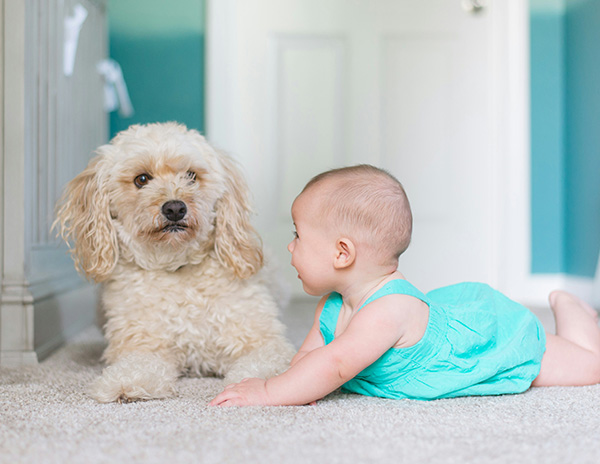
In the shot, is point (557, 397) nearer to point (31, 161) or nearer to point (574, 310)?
point (574, 310)

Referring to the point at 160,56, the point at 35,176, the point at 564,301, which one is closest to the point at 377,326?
the point at 564,301

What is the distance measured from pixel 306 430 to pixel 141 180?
83cm

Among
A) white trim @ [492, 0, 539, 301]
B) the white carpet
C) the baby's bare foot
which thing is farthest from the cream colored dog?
white trim @ [492, 0, 539, 301]

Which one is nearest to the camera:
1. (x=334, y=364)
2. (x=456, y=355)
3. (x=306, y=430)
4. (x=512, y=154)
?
(x=306, y=430)

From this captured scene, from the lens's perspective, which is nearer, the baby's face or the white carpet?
the white carpet

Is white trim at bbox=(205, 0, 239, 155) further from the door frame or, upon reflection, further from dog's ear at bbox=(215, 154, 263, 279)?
dog's ear at bbox=(215, 154, 263, 279)

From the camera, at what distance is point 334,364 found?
3.83 ft

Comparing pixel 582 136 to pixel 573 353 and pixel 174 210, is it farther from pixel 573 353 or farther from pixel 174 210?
pixel 174 210

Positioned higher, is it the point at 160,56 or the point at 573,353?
the point at 160,56

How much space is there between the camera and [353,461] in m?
0.87

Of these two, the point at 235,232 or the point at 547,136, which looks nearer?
the point at 235,232

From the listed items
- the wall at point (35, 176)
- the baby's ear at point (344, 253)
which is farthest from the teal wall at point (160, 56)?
the baby's ear at point (344, 253)

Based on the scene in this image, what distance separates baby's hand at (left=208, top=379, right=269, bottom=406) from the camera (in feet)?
3.89

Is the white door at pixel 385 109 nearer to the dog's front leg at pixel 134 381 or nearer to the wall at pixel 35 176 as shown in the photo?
the wall at pixel 35 176
